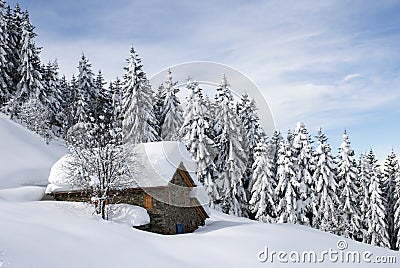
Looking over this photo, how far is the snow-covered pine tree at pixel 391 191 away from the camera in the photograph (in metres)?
41.3

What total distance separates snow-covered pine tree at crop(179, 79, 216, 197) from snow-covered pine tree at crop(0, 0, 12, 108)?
68.8 feet

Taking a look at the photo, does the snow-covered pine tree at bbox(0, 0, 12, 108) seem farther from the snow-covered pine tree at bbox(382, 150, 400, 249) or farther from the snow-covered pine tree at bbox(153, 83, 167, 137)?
the snow-covered pine tree at bbox(382, 150, 400, 249)

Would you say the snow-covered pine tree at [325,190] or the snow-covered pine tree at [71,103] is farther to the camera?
the snow-covered pine tree at [71,103]

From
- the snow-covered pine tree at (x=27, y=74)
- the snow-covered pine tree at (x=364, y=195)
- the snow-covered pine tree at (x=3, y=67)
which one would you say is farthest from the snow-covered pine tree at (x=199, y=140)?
the snow-covered pine tree at (x=3, y=67)

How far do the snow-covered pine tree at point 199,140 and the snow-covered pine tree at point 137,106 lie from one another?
149 inches

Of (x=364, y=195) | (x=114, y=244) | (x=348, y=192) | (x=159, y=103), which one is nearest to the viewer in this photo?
(x=114, y=244)

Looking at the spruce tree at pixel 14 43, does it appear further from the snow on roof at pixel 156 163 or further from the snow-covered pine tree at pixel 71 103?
the snow on roof at pixel 156 163

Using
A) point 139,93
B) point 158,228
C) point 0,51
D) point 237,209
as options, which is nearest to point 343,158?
point 237,209

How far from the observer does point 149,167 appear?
64.7 ft

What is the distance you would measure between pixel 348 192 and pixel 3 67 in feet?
127

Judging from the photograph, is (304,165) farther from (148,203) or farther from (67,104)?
(67,104)

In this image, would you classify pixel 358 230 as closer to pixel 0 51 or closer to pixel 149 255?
pixel 149 255

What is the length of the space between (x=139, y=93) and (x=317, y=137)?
1819 cm

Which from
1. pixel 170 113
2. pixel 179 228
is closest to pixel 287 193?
pixel 170 113
